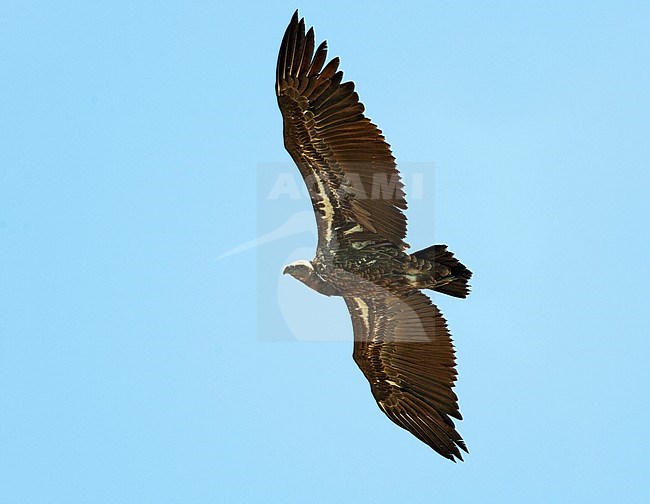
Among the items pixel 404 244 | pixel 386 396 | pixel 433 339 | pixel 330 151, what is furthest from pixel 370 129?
pixel 386 396

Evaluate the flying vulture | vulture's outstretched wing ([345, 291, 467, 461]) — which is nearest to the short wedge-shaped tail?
the flying vulture

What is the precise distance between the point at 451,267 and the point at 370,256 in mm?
1191

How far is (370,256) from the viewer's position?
1459cm

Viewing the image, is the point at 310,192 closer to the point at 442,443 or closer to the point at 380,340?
the point at 380,340

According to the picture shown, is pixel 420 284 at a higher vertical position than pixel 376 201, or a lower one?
lower

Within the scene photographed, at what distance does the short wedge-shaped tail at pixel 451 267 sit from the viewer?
14.1m

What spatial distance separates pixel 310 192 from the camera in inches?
563

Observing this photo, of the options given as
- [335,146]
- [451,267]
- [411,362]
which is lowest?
[411,362]

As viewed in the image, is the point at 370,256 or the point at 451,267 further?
the point at 370,256

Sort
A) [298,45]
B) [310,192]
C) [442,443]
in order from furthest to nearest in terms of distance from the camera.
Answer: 1. [442,443]
2. [310,192]
3. [298,45]

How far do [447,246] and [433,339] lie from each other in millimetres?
1794

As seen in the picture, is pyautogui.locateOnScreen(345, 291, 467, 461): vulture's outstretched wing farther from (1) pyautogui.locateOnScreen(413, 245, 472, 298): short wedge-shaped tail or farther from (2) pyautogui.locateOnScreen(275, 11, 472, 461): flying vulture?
(1) pyautogui.locateOnScreen(413, 245, 472, 298): short wedge-shaped tail

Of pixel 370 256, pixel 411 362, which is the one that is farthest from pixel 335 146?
pixel 411 362

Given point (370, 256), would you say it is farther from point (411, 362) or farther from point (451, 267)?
point (411, 362)
